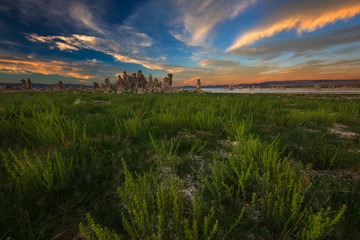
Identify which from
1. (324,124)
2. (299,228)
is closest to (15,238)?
(299,228)

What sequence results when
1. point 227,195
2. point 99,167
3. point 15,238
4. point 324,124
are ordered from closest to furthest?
point 15,238, point 227,195, point 99,167, point 324,124

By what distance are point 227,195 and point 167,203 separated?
573mm

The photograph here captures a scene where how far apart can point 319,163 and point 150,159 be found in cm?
252

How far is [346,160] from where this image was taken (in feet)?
6.40

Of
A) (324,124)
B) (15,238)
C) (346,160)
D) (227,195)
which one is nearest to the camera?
(15,238)

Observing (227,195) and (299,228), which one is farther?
(227,195)

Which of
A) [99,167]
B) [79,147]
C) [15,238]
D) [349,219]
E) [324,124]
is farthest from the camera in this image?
[324,124]

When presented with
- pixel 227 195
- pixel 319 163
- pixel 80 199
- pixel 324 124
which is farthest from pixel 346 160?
pixel 80 199

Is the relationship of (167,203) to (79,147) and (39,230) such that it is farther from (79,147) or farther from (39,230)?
(79,147)

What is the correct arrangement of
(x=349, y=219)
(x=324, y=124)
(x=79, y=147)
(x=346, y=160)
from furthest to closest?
(x=324, y=124) < (x=79, y=147) < (x=346, y=160) < (x=349, y=219)

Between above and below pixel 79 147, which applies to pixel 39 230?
below

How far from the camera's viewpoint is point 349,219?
1110 mm

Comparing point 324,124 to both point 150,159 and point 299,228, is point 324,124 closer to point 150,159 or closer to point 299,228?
A: point 299,228

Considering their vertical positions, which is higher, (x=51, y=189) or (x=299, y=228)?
(x=51, y=189)
